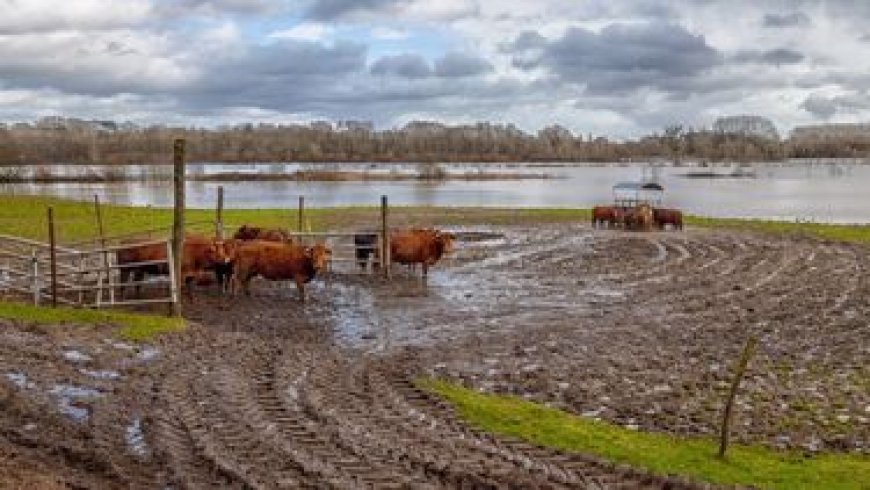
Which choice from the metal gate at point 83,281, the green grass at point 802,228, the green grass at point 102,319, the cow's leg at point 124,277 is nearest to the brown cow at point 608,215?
the green grass at point 802,228

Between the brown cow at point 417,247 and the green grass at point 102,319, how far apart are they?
866 centimetres

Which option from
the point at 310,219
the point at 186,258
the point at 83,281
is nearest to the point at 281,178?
the point at 310,219

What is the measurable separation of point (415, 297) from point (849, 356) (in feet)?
32.4

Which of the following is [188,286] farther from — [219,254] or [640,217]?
[640,217]

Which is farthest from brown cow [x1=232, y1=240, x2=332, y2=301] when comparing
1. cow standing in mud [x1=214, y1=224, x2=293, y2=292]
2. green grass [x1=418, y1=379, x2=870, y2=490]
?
green grass [x1=418, y1=379, x2=870, y2=490]

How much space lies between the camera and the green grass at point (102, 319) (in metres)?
16.8

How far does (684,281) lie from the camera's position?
1006 inches

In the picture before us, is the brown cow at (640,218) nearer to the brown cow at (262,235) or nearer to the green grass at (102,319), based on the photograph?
the brown cow at (262,235)

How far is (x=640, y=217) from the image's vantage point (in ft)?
137

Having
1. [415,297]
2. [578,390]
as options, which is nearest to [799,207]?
[415,297]

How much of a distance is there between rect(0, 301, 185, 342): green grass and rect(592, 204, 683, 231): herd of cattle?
2702cm

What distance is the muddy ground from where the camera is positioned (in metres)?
9.95

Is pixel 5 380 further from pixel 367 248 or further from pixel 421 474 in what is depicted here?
pixel 367 248

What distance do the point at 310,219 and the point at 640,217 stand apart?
14.0m
